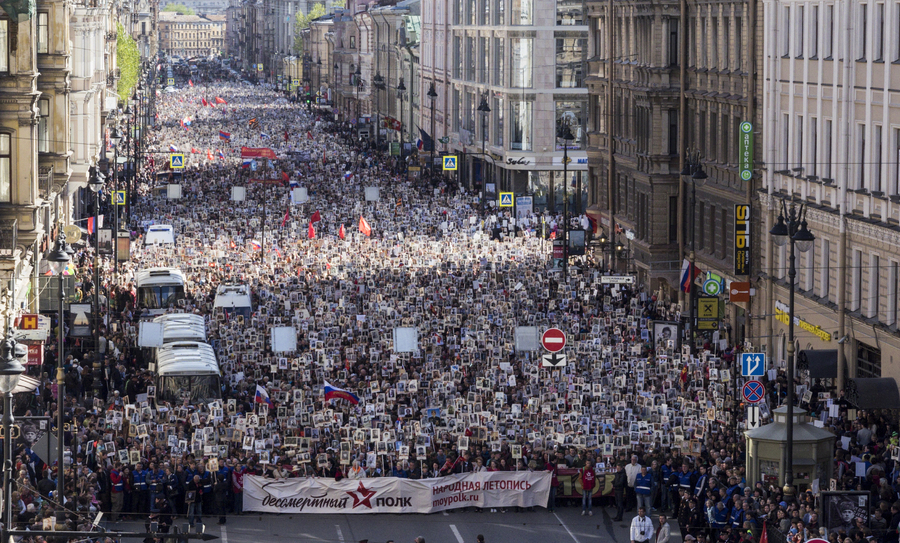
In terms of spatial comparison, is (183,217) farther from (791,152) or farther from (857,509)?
(857,509)

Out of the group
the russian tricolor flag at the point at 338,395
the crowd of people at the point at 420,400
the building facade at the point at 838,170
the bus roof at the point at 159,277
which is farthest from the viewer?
the bus roof at the point at 159,277

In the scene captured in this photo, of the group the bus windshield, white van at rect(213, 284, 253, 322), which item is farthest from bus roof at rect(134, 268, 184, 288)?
white van at rect(213, 284, 253, 322)

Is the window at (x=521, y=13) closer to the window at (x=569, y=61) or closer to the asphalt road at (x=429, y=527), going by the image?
the window at (x=569, y=61)

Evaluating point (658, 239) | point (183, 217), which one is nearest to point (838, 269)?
point (658, 239)

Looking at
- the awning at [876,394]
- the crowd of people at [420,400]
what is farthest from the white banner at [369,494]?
the awning at [876,394]

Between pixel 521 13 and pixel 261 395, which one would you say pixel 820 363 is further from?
pixel 521 13

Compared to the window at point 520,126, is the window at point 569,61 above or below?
above

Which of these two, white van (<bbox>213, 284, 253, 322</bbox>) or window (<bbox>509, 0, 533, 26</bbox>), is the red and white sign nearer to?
white van (<bbox>213, 284, 253, 322</bbox>)
